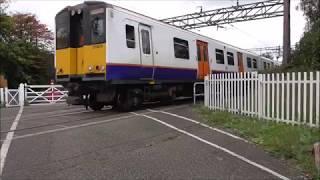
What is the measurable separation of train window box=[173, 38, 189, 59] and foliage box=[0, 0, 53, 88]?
24293 mm

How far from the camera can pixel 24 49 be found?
45.1m

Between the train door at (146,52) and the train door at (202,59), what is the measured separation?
4.94 metres

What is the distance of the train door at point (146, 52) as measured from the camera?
17.5 meters

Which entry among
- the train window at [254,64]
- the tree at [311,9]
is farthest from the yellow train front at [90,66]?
the train window at [254,64]

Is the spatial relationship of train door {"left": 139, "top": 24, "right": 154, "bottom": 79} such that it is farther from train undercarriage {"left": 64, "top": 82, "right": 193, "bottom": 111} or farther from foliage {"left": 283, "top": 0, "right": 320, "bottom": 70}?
foliage {"left": 283, "top": 0, "right": 320, "bottom": 70}

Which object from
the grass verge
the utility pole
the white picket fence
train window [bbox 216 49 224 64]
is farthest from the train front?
train window [bbox 216 49 224 64]

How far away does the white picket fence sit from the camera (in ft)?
37.3

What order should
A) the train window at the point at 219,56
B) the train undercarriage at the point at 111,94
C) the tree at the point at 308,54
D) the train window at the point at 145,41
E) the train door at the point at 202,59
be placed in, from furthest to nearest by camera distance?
the train window at the point at 219,56
the train door at the point at 202,59
the tree at the point at 308,54
the train window at the point at 145,41
the train undercarriage at the point at 111,94

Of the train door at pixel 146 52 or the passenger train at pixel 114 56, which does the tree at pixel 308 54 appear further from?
the train door at pixel 146 52

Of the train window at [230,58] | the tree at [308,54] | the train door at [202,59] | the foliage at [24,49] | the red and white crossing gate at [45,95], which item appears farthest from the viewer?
the foliage at [24,49]

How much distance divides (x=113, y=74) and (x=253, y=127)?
18.7ft

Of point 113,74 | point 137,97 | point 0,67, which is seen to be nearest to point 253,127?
point 113,74

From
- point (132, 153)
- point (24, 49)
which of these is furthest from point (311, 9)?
point (24, 49)

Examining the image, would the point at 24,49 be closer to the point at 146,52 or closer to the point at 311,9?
the point at 311,9
